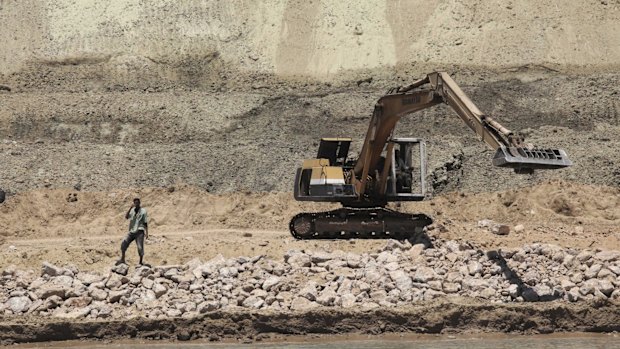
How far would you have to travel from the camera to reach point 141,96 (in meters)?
33.8

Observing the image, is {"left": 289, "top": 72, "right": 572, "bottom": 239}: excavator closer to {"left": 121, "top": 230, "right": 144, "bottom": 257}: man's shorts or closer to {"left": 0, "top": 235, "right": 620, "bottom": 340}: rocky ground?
{"left": 0, "top": 235, "right": 620, "bottom": 340}: rocky ground

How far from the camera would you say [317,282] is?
663 inches

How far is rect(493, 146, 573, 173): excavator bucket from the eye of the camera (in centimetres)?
1473

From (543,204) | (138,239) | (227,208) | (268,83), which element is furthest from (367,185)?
(268,83)

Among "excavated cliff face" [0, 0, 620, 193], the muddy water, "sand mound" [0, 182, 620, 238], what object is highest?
"excavated cliff face" [0, 0, 620, 193]

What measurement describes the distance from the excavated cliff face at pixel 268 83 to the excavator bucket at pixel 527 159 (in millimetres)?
11066

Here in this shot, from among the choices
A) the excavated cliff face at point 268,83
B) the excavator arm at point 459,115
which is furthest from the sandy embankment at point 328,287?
the excavated cliff face at point 268,83

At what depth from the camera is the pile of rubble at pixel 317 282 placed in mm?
16031

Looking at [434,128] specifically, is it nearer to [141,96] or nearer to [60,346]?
[141,96]

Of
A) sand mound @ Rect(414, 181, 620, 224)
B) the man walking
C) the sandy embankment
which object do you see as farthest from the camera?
sand mound @ Rect(414, 181, 620, 224)

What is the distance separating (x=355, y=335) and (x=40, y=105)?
20963 millimetres

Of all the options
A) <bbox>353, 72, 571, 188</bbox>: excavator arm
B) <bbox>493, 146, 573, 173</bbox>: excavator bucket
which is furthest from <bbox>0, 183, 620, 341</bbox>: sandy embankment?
<bbox>493, 146, 573, 173</bbox>: excavator bucket

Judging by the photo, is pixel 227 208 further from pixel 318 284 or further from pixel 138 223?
pixel 318 284

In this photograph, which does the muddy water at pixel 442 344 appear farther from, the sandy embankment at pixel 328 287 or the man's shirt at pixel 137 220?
the man's shirt at pixel 137 220
